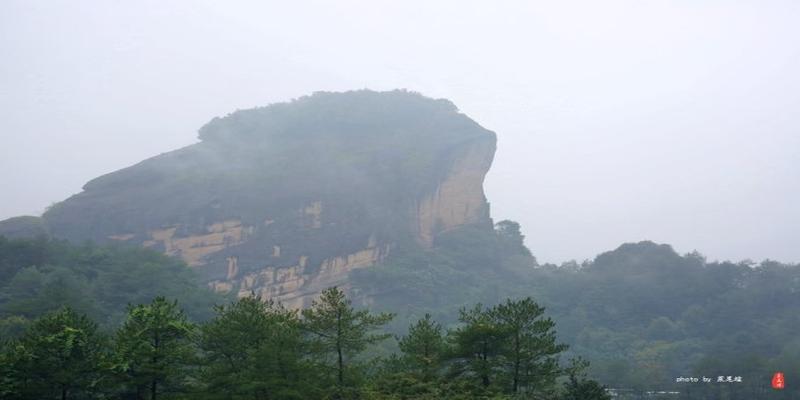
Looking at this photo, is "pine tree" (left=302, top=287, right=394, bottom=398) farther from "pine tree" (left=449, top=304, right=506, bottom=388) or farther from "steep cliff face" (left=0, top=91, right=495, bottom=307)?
"steep cliff face" (left=0, top=91, right=495, bottom=307)

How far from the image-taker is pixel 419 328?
22.6m

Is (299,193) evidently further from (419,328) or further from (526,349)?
(526,349)

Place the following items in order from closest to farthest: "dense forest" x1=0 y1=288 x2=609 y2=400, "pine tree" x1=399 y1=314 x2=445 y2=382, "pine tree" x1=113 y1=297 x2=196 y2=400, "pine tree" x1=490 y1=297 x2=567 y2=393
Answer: "dense forest" x1=0 y1=288 x2=609 y2=400, "pine tree" x1=113 y1=297 x2=196 y2=400, "pine tree" x1=399 y1=314 x2=445 y2=382, "pine tree" x1=490 y1=297 x2=567 y2=393

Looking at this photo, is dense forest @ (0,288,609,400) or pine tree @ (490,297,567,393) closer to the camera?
dense forest @ (0,288,609,400)

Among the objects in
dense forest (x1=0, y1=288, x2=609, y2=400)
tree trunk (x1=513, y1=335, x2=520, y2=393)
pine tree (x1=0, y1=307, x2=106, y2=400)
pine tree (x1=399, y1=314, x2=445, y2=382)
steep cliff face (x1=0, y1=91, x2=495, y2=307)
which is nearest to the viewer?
pine tree (x1=0, y1=307, x2=106, y2=400)

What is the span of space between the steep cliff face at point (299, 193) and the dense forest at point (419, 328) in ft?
13.7

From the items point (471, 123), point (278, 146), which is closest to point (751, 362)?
point (471, 123)

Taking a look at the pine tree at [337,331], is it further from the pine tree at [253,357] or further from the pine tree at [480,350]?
the pine tree at [480,350]

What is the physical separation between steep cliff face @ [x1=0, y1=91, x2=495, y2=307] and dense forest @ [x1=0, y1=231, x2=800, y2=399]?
13.7ft

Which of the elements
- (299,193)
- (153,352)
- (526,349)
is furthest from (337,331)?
(299,193)

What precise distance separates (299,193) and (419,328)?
59.1m

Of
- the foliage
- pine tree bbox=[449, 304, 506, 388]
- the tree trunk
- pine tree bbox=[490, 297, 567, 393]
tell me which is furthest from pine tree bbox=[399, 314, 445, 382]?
the foliage

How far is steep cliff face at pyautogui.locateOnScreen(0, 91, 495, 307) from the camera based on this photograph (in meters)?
73.5

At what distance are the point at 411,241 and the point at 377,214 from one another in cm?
468
